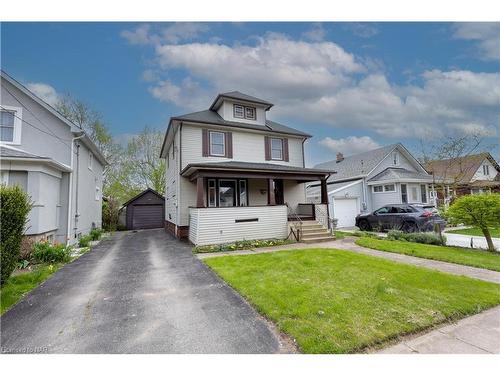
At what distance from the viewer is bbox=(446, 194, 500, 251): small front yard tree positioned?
8250 millimetres

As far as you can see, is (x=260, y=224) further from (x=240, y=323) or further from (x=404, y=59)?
(x=404, y=59)

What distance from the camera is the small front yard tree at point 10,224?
5.03 meters

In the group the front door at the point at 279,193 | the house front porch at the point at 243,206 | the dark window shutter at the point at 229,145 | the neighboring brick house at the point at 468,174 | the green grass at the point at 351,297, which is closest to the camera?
the green grass at the point at 351,297

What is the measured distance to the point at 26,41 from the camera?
622cm

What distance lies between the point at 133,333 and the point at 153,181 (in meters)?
23.1

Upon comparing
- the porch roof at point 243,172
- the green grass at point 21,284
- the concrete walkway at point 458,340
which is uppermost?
the porch roof at point 243,172

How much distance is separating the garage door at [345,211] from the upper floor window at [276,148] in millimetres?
6254

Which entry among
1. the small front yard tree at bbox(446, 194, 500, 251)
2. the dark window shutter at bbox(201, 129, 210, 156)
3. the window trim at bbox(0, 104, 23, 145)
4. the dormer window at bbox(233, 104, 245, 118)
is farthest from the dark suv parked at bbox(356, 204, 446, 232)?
the window trim at bbox(0, 104, 23, 145)

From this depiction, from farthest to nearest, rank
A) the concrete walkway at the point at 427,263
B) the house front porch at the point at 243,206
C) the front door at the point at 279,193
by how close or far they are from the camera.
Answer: the front door at the point at 279,193
the house front porch at the point at 243,206
the concrete walkway at the point at 427,263

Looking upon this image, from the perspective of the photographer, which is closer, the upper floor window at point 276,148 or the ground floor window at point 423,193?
the upper floor window at point 276,148

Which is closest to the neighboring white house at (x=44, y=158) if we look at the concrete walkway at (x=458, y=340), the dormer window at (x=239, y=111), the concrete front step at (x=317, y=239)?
the dormer window at (x=239, y=111)

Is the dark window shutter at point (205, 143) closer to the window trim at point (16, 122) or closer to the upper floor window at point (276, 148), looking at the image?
the upper floor window at point (276, 148)

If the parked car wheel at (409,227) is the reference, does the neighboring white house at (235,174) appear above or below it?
above

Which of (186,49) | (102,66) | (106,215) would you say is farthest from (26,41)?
Answer: (106,215)
